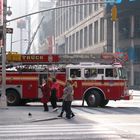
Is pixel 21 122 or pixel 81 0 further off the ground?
pixel 81 0

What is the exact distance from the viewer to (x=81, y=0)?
338ft

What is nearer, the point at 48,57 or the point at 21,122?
the point at 21,122

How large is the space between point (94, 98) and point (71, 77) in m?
1.88

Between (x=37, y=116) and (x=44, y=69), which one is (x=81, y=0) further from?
(x=37, y=116)

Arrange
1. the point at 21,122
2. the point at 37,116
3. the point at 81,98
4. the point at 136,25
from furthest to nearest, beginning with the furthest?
the point at 136,25 → the point at 81,98 → the point at 37,116 → the point at 21,122

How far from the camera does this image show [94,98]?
2962cm

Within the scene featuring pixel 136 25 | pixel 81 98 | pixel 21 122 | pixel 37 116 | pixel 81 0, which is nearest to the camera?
pixel 21 122

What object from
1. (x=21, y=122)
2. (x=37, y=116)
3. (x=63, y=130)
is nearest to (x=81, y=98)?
(x=37, y=116)

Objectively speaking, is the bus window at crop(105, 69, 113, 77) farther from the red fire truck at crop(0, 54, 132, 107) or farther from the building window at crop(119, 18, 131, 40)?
the building window at crop(119, 18, 131, 40)

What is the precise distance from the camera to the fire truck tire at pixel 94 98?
1166 inches

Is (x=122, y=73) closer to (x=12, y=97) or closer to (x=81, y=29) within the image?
(x=12, y=97)

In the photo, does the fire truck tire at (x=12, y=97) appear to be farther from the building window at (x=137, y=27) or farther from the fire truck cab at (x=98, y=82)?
the building window at (x=137, y=27)

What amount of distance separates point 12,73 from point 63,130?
14289 mm

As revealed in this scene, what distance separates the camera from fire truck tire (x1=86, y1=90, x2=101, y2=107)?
2962 cm
